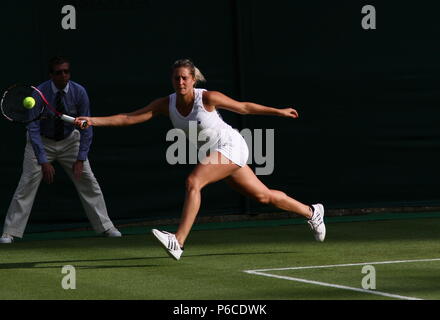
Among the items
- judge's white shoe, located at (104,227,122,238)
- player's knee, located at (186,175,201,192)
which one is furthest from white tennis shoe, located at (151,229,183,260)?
judge's white shoe, located at (104,227,122,238)

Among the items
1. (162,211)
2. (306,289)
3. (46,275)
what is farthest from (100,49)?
(306,289)

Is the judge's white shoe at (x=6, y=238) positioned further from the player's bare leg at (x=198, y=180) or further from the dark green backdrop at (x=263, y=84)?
the player's bare leg at (x=198, y=180)

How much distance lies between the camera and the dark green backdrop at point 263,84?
12625 millimetres

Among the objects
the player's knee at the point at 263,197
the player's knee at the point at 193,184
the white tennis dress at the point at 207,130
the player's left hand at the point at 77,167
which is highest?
the white tennis dress at the point at 207,130

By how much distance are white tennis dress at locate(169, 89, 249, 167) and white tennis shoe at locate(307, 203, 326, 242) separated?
111cm

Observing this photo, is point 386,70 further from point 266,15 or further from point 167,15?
point 167,15

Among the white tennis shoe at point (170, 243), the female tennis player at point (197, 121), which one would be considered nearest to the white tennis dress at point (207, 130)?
the female tennis player at point (197, 121)

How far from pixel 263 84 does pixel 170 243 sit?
4.25 metres

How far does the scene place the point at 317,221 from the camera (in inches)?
427

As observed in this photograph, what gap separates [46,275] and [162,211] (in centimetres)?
391

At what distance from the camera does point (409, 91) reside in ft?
45.4

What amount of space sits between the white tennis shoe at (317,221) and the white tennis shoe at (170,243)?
169cm
